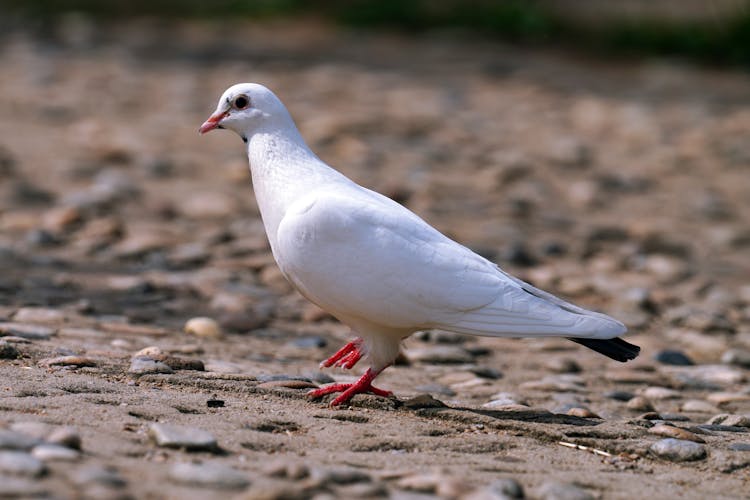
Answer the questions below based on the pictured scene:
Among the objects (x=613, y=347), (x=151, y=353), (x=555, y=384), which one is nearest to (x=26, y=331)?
(x=151, y=353)

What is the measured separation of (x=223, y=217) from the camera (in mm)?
8344

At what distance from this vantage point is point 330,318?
6699mm

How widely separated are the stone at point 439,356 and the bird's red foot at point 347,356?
2.87 feet

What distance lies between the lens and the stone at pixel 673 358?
6.10 meters

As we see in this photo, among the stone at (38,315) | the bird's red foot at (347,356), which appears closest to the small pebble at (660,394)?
the bird's red foot at (347,356)

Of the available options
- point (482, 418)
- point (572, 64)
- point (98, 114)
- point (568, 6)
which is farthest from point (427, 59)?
point (482, 418)

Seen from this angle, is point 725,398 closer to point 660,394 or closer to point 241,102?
point 660,394

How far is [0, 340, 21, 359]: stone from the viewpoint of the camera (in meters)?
4.56

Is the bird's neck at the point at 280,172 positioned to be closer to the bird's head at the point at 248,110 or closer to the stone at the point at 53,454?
the bird's head at the point at 248,110

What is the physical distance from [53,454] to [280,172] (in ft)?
6.11

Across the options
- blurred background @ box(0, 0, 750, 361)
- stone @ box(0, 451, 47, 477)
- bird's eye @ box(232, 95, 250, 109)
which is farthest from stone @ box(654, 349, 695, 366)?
stone @ box(0, 451, 47, 477)

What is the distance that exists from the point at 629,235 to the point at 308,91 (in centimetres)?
467

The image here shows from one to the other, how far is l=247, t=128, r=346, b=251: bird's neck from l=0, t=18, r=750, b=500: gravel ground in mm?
719

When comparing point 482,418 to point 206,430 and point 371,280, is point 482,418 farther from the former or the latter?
point 206,430
